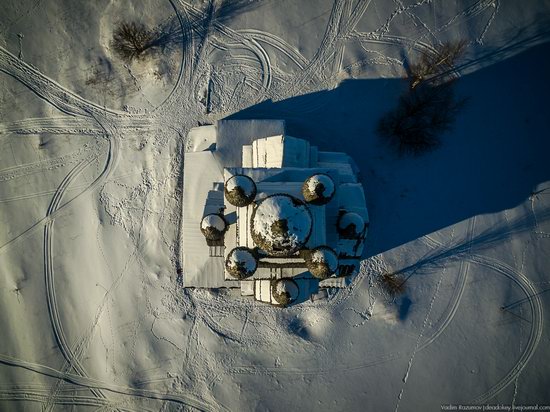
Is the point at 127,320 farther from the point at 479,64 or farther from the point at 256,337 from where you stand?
the point at 479,64

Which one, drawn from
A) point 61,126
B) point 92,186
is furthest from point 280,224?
point 61,126

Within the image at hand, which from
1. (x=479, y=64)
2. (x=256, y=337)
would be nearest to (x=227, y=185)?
(x=256, y=337)

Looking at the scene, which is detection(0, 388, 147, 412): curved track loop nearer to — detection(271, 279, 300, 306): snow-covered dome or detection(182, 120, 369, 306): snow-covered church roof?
detection(182, 120, 369, 306): snow-covered church roof

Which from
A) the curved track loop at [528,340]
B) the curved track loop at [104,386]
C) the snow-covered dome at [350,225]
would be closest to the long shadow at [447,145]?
the curved track loop at [528,340]

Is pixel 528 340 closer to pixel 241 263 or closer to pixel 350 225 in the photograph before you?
pixel 350 225

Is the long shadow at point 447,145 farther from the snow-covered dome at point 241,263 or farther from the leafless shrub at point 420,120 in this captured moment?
the snow-covered dome at point 241,263

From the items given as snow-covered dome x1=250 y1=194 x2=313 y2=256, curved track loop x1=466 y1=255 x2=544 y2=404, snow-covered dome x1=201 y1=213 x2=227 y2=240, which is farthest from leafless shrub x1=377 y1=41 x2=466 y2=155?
snow-covered dome x1=201 y1=213 x2=227 y2=240
